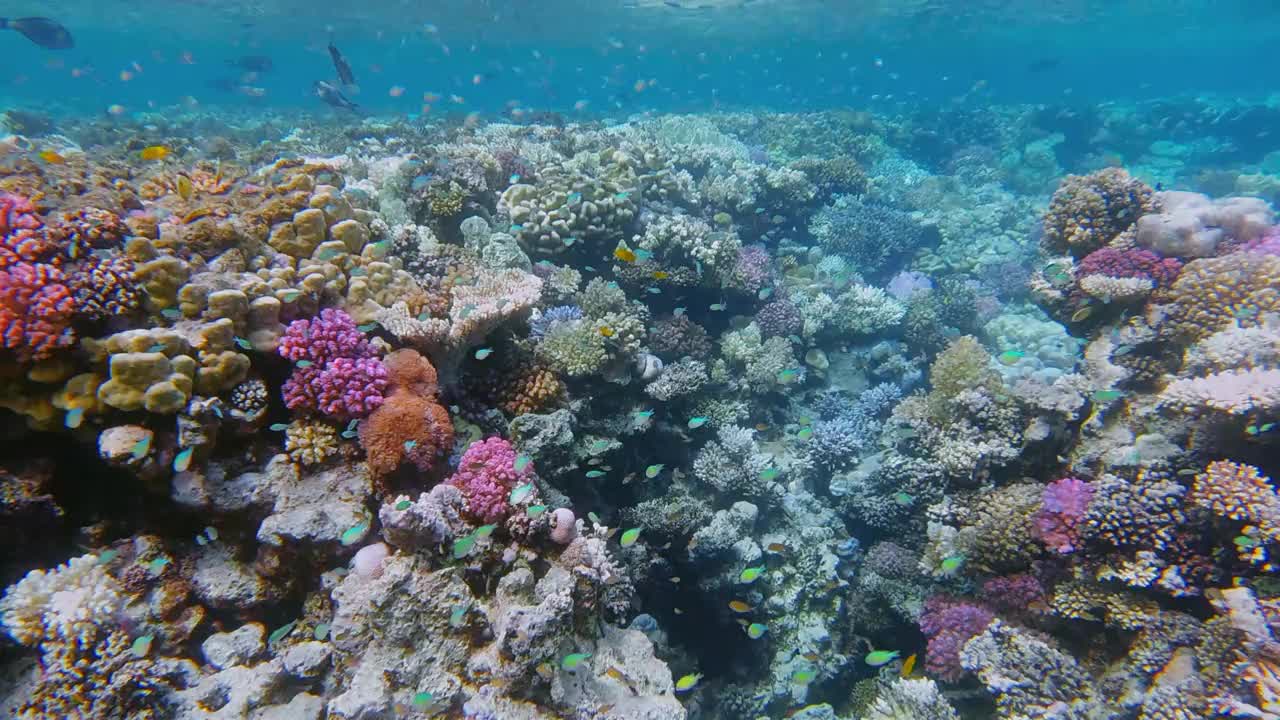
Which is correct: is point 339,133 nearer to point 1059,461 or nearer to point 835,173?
point 835,173

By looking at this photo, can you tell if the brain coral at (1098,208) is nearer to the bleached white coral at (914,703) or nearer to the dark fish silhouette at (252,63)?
the bleached white coral at (914,703)

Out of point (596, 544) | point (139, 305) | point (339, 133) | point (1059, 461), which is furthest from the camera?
point (339, 133)

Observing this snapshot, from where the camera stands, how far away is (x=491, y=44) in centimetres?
7219

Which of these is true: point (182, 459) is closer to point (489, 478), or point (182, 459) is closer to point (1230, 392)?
point (489, 478)

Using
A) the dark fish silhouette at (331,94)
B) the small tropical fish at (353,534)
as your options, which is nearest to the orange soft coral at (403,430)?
the small tropical fish at (353,534)

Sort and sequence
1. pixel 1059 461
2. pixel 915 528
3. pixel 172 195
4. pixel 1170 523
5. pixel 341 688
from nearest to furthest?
pixel 341 688 → pixel 1170 523 → pixel 172 195 → pixel 1059 461 → pixel 915 528

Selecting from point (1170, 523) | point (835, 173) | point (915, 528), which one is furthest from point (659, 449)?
point (835, 173)

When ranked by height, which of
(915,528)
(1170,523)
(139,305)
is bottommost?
(915,528)

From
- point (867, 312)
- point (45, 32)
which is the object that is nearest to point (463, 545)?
point (867, 312)

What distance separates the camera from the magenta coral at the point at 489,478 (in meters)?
4.38

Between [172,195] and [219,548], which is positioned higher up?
[172,195]

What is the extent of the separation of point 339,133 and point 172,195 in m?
13.8

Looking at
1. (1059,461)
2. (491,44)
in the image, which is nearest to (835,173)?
(1059,461)

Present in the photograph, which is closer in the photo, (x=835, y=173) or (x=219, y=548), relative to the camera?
(x=219, y=548)
